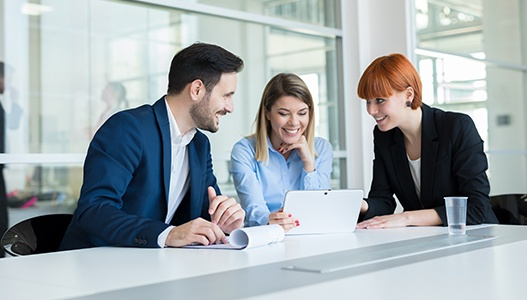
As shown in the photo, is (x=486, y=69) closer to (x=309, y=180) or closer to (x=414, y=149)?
(x=414, y=149)

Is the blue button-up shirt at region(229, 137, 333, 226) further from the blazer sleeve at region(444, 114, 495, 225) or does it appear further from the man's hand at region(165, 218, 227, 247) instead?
the man's hand at region(165, 218, 227, 247)

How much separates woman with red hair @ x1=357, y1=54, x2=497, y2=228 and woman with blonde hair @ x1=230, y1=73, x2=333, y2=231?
11.5 inches

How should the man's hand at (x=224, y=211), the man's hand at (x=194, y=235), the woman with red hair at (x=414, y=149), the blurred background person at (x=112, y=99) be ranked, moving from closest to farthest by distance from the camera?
the man's hand at (x=194, y=235) < the man's hand at (x=224, y=211) < the woman with red hair at (x=414, y=149) < the blurred background person at (x=112, y=99)

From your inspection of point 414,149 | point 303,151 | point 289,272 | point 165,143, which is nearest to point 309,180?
point 303,151

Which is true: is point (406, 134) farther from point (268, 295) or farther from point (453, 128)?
point (268, 295)

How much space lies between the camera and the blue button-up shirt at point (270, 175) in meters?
2.93

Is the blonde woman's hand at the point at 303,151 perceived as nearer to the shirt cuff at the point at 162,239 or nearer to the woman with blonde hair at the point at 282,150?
the woman with blonde hair at the point at 282,150

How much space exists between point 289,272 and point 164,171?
104 cm

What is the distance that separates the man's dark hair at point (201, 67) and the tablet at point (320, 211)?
61 centimetres

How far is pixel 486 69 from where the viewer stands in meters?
5.69

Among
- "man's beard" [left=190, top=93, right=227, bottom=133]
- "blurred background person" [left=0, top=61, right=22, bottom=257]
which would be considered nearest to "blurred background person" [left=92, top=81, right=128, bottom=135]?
"blurred background person" [left=0, top=61, right=22, bottom=257]

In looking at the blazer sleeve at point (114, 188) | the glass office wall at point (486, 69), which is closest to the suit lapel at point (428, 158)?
the blazer sleeve at point (114, 188)

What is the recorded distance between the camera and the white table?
4.05 feet

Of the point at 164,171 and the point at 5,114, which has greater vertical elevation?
the point at 5,114
